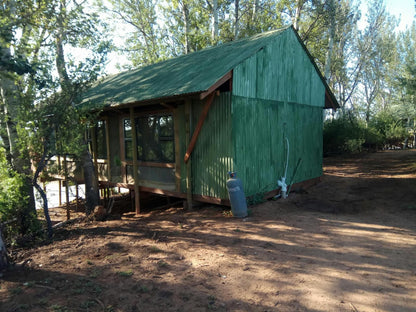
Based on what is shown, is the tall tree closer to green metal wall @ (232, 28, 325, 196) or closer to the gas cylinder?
green metal wall @ (232, 28, 325, 196)

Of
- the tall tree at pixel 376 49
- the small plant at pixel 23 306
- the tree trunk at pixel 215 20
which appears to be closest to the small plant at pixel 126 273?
the small plant at pixel 23 306

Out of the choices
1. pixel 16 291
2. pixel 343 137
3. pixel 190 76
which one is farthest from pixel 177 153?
pixel 343 137

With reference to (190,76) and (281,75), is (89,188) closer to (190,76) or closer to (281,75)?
(190,76)

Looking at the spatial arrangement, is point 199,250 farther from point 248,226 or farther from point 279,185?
point 279,185

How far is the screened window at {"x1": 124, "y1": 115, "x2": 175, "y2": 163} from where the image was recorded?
8391 millimetres

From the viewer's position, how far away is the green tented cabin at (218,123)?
23.4ft

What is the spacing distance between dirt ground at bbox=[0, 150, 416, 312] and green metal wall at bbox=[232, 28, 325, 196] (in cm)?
142

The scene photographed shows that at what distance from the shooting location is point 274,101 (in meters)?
8.61

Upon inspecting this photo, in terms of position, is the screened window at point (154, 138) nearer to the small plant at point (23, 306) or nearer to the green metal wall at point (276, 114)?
the green metal wall at point (276, 114)

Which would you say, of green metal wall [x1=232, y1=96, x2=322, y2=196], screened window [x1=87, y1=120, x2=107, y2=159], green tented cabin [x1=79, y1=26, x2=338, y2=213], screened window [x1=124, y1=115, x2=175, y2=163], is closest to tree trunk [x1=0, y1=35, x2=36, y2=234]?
green tented cabin [x1=79, y1=26, x2=338, y2=213]

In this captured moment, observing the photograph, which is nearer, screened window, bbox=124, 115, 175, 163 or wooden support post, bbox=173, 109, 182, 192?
wooden support post, bbox=173, 109, 182, 192

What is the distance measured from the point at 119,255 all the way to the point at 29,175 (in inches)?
121

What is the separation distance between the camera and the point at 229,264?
14.4 feet

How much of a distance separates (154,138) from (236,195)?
3.54 metres
